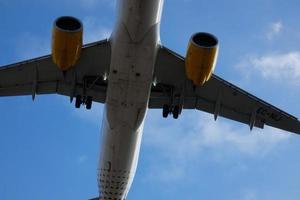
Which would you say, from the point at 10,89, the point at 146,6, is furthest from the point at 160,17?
the point at 10,89

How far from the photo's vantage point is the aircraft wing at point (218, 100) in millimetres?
22484

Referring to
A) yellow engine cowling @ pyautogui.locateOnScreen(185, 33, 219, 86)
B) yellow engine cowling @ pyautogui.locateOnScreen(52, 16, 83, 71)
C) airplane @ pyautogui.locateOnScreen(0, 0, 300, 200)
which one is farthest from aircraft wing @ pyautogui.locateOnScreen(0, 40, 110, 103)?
yellow engine cowling @ pyautogui.locateOnScreen(185, 33, 219, 86)

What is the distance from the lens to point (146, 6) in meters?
17.6

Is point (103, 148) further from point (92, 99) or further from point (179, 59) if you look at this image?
point (179, 59)

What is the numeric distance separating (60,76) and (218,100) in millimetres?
7371

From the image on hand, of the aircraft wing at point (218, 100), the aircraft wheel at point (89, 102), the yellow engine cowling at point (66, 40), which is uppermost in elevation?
the yellow engine cowling at point (66, 40)

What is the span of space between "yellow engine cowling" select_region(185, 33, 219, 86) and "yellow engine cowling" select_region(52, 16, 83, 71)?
4.25 m

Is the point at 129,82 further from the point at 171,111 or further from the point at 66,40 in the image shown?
the point at 171,111

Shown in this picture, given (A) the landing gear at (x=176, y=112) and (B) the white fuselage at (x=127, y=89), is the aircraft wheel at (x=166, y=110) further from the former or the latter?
(B) the white fuselage at (x=127, y=89)

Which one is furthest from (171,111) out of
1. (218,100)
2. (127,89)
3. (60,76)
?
(60,76)

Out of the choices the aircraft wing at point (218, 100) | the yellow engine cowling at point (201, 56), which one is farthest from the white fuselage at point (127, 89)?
the aircraft wing at point (218, 100)

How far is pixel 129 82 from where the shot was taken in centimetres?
1927

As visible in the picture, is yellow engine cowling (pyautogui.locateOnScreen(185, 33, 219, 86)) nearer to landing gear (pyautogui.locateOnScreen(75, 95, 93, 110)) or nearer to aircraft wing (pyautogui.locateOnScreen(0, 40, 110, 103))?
aircraft wing (pyautogui.locateOnScreen(0, 40, 110, 103))

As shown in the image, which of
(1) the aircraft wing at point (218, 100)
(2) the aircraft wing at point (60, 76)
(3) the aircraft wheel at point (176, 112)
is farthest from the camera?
(3) the aircraft wheel at point (176, 112)
